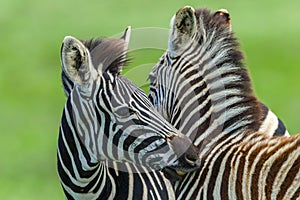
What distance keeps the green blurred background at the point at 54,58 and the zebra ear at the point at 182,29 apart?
580 cm

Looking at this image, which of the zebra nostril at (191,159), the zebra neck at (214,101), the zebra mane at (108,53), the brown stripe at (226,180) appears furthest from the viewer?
the zebra neck at (214,101)

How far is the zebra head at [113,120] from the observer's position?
6883 millimetres

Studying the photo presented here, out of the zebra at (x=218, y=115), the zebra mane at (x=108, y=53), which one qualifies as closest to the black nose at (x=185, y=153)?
the zebra at (x=218, y=115)

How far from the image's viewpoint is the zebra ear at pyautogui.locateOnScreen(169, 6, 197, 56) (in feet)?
26.1

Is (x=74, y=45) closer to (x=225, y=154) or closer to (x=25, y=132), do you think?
(x=225, y=154)

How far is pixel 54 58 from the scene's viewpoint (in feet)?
78.4

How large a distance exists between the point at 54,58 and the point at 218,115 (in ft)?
55.3

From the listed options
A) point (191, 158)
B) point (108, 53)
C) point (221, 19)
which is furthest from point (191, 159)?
point (221, 19)

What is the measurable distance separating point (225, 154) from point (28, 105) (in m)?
13.5

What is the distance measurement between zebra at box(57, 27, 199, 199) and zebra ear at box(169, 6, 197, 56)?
90 cm

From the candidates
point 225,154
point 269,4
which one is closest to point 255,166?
point 225,154

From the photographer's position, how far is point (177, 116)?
7824 mm

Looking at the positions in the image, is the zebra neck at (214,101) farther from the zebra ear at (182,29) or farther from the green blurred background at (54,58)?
the green blurred background at (54,58)

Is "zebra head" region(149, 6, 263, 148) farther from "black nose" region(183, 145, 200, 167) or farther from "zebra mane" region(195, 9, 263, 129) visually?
"black nose" region(183, 145, 200, 167)
